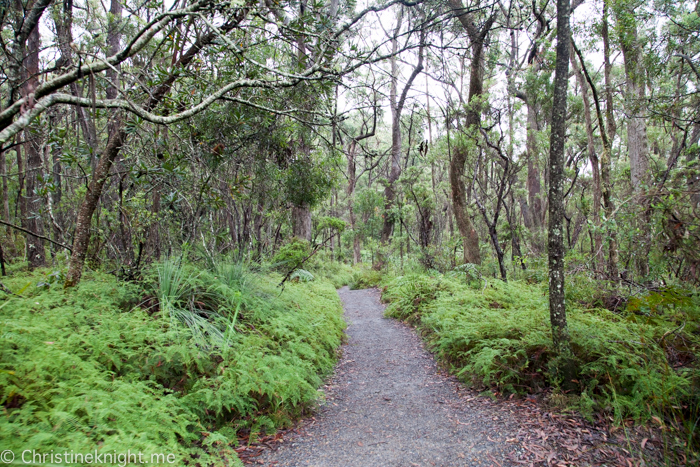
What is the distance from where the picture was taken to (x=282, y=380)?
3771 mm

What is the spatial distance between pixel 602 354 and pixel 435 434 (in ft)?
6.73

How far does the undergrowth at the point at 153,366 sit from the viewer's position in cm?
237

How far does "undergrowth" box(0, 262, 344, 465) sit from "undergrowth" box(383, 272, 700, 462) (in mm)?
2165

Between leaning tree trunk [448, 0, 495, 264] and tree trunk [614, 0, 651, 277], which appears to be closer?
tree trunk [614, 0, 651, 277]

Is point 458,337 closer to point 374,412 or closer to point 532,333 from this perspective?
point 532,333

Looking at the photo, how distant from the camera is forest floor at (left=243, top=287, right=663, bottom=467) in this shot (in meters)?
3.10

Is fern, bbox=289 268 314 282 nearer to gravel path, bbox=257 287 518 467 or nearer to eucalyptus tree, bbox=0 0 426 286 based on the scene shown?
gravel path, bbox=257 287 518 467

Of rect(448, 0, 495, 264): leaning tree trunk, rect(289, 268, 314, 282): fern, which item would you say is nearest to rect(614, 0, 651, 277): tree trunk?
rect(448, 0, 495, 264): leaning tree trunk

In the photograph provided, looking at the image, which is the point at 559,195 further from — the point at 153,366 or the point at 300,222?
the point at 300,222

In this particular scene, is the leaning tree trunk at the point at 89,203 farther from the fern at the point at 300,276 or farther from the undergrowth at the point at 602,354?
the fern at the point at 300,276

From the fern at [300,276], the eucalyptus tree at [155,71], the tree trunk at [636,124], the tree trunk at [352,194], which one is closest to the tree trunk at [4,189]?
the eucalyptus tree at [155,71]

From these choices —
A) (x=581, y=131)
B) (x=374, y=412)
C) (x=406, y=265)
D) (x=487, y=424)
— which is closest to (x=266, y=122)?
(x=374, y=412)

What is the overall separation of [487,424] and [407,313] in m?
4.76

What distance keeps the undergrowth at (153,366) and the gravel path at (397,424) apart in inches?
14.5
